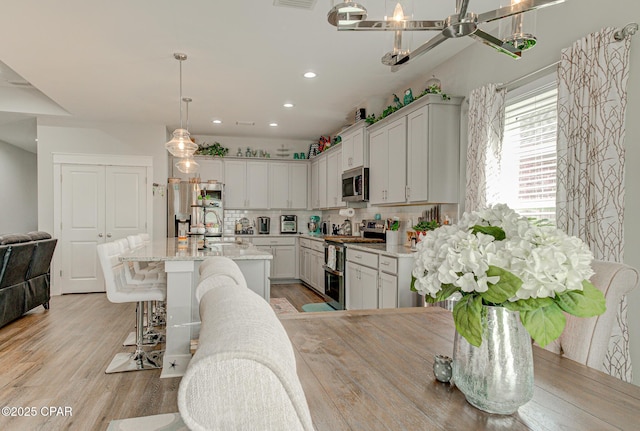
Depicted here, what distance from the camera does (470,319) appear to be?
0.78 m

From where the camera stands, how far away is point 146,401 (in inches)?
100

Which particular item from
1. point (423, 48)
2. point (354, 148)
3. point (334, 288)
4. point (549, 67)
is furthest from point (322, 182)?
point (423, 48)

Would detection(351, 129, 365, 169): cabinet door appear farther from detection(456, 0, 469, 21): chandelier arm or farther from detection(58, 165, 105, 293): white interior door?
detection(58, 165, 105, 293): white interior door

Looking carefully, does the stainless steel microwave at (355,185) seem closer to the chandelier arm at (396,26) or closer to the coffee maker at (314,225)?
the coffee maker at (314,225)

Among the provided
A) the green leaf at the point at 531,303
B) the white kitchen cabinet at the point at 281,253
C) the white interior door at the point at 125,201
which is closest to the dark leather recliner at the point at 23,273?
the white interior door at the point at 125,201

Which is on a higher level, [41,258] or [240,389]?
[240,389]

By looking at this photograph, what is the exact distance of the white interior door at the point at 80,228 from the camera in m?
6.03

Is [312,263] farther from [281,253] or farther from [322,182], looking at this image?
[322,182]

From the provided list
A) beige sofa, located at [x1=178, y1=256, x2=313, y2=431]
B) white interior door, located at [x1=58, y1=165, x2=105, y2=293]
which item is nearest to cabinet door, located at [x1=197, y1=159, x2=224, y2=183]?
white interior door, located at [x1=58, y1=165, x2=105, y2=293]

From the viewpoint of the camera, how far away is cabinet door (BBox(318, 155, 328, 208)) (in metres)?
6.62

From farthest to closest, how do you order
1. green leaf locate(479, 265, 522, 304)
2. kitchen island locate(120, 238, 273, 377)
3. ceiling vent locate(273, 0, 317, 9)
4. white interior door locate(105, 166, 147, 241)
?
white interior door locate(105, 166, 147, 241) → kitchen island locate(120, 238, 273, 377) → ceiling vent locate(273, 0, 317, 9) → green leaf locate(479, 265, 522, 304)

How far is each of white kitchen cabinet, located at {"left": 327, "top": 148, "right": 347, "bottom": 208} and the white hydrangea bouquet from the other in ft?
16.7

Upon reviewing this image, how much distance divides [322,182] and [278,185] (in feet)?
3.42

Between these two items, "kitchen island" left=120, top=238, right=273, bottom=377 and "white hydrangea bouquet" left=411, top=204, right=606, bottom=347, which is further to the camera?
"kitchen island" left=120, top=238, right=273, bottom=377
